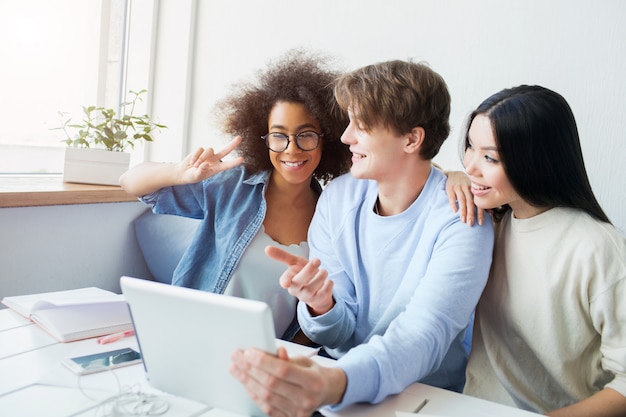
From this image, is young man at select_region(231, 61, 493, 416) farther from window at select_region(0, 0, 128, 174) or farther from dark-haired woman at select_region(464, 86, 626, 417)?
window at select_region(0, 0, 128, 174)

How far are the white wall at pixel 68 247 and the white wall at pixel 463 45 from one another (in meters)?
0.68

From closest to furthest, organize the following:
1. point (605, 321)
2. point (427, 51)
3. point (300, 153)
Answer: point (605, 321) → point (300, 153) → point (427, 51)

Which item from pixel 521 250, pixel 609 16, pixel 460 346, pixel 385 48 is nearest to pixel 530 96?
pixel 521 250

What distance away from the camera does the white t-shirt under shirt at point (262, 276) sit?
1714 millimetres

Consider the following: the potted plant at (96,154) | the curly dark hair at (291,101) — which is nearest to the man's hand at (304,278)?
the curly dark hair at (291,101)

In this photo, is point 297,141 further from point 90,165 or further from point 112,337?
point 90,165

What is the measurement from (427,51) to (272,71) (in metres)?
0.63

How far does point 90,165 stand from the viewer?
227 centimetres

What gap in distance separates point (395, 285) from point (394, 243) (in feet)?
0.34

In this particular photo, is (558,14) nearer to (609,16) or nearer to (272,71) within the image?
(609,16)

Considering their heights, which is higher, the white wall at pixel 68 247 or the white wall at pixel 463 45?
the white wall at pixel 463 45

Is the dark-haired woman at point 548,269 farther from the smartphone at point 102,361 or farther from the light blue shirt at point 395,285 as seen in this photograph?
the smartphone at point 102,361

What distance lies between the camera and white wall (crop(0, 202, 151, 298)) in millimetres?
1926

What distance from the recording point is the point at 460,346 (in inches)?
55.7
